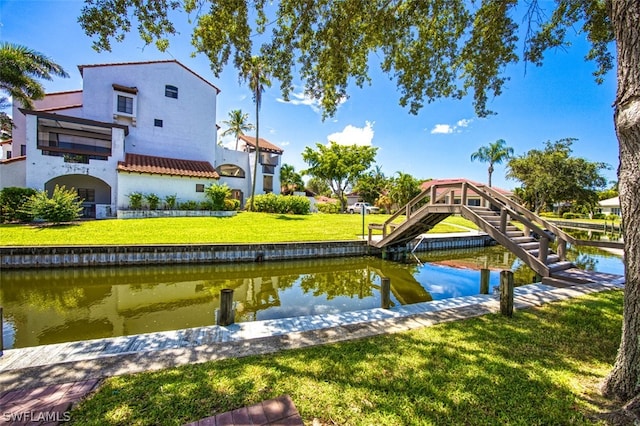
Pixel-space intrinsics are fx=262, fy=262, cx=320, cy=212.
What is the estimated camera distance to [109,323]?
605 cm

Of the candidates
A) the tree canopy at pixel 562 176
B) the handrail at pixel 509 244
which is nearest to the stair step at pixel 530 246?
the handrail at pixel 509 244

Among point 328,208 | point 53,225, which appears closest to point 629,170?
point 53,225

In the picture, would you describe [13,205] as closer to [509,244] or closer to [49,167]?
[49,167]

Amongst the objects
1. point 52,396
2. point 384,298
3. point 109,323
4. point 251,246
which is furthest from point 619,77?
point 251,246

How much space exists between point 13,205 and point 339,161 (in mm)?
27467

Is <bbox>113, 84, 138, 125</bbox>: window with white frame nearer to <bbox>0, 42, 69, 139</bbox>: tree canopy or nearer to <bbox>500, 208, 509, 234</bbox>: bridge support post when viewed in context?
<bbox>0, 42, 69, 139</bbox>: tree canopy

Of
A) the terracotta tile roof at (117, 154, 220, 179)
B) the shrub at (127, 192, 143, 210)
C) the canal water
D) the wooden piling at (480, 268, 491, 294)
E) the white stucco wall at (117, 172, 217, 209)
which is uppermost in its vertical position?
the terracotta tile roof at (117, 154, 220, 179)

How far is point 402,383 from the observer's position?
10.1 ft

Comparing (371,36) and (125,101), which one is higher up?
(125,101)

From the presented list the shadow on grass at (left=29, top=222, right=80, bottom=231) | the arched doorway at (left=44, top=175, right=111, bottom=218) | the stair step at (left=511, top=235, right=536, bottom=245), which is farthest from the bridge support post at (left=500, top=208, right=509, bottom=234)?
the arched doorway at (left=44, top=175, right=111, bottom=218)

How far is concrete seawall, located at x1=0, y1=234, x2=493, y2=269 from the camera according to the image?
1003 centimetres

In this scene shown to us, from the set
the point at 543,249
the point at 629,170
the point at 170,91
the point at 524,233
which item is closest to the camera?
the point at 629,170

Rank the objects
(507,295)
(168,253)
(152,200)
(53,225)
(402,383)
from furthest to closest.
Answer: (152,200)
(53,225)
(168,253)
(507,295)
(402,383)

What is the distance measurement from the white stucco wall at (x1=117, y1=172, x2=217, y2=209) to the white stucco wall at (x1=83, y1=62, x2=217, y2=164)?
141 inches
